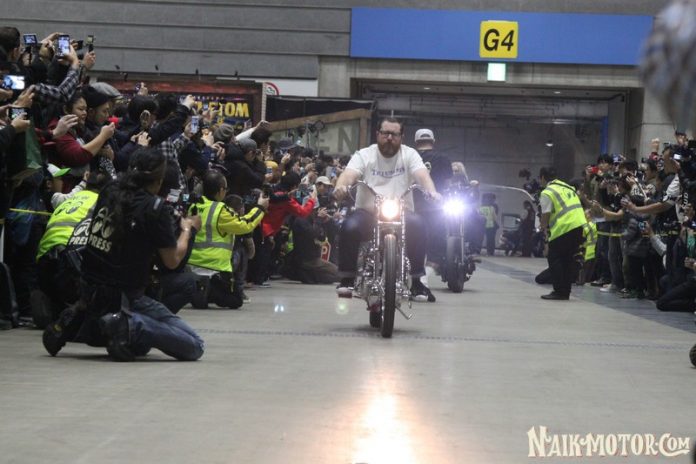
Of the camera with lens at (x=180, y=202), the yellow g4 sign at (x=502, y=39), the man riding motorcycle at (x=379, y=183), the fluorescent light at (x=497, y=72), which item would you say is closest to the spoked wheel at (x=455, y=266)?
the man riding motorcycle at (x=379, y=183)

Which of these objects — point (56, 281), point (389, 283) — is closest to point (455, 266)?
point (389, 283)

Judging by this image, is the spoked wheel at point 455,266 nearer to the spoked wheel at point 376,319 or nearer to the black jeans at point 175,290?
the spoked wheel at point 376,319

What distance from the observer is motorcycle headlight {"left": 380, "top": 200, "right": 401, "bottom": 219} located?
10070 millimetres

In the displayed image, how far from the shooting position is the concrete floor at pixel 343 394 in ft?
17.3

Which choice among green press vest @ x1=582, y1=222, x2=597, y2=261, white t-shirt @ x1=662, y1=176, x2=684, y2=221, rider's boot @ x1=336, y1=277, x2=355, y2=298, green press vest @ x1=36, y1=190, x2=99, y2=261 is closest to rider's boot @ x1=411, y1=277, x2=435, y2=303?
white t-shirt @ x1=662, y1=176, x2=684, y2=221

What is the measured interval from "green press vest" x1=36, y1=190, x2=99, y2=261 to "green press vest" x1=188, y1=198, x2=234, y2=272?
3014 mm

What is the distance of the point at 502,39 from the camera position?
33875 millimetres

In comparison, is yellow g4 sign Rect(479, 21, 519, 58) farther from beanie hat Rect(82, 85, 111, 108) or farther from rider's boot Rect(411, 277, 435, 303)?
beanie hat Rect(82, 85, 111, 108)

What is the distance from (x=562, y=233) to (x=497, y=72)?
18036 millimetres

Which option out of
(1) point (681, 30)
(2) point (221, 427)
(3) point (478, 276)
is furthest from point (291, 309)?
(1) point (681, 30)

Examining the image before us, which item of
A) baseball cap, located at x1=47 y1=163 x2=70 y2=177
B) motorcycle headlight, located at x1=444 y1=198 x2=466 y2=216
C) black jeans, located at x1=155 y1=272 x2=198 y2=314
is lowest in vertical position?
black jeans, located at x1=155 y1=272 x2=198 y2=314

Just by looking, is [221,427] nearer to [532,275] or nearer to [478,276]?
[478,276]

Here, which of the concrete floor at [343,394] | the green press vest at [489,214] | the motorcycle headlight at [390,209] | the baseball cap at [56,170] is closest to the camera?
the concrete floor at [343,394]

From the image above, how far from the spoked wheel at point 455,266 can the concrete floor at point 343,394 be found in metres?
4.79
